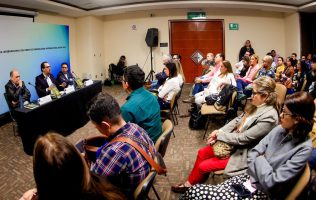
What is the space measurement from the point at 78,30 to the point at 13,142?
245 inches

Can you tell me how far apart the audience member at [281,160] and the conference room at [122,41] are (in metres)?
2.23

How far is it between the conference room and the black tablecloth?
0.06ft

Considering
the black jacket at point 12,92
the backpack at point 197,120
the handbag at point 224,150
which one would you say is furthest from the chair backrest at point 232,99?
the black jacket at point 12,92

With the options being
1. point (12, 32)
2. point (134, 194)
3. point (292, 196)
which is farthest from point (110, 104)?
point (12, 32)

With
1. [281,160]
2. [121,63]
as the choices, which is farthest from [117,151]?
[121,63]

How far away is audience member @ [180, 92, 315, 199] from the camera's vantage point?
184 centimetres

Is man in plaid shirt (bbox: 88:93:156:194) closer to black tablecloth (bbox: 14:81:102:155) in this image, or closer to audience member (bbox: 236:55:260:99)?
black tablecloth (bbox: 14:81:102:155)

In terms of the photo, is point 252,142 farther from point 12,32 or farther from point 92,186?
point 12,32

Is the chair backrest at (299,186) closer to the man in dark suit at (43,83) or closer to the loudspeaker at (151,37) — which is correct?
the man in dark suit at (43,83)

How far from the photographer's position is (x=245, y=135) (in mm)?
2525

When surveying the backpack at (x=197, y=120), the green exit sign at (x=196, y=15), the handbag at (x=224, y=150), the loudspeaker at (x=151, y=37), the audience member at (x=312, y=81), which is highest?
the green exit sign at (x=196, y=15)

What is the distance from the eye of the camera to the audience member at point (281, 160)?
1.84 metres

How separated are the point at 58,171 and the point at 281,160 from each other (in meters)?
1.45

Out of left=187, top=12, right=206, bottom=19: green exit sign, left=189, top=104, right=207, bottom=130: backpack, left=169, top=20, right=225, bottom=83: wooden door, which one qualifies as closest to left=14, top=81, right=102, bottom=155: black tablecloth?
left=189, top=104, right=207, bottom=130: backpack
